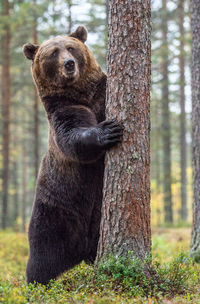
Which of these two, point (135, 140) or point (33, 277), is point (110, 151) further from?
point (33, 277)

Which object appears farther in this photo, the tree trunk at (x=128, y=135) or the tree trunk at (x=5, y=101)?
the tree trunk at (x=5, y=101)

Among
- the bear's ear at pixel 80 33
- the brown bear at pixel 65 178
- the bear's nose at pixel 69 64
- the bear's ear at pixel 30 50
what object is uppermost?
the bear's ear at pixel 80 33

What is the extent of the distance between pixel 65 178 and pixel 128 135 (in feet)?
4.98

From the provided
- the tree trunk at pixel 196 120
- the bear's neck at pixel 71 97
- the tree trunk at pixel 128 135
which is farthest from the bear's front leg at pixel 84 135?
the tree trunk at pixel 196 120

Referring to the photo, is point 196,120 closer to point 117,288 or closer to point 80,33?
point 80,33

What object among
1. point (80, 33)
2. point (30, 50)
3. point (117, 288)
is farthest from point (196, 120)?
point (117, 288)

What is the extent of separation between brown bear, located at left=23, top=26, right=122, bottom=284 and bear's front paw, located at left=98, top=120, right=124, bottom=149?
577 millimetres

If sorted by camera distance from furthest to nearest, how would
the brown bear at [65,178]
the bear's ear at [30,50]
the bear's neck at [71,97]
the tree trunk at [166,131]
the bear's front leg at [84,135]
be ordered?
the tree trunk at [166,131] < the bear's ear at [30,50] < the bear's neck at [71,97] < the brown bear at [65,178] < the bear's front leg at [84,135]

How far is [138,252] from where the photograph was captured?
153 inches

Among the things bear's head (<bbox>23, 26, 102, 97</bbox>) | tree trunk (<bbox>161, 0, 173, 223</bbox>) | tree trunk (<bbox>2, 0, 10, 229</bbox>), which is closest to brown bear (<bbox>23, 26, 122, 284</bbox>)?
bear's head (<bbox>23, 26, 102, 97</bbox>)

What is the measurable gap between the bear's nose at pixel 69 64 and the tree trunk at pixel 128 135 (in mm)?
924

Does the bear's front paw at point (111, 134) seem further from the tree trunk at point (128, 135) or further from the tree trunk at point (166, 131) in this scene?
the tree trunk at point (166, 131)

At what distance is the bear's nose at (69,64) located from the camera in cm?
495

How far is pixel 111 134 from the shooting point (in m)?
3.98
